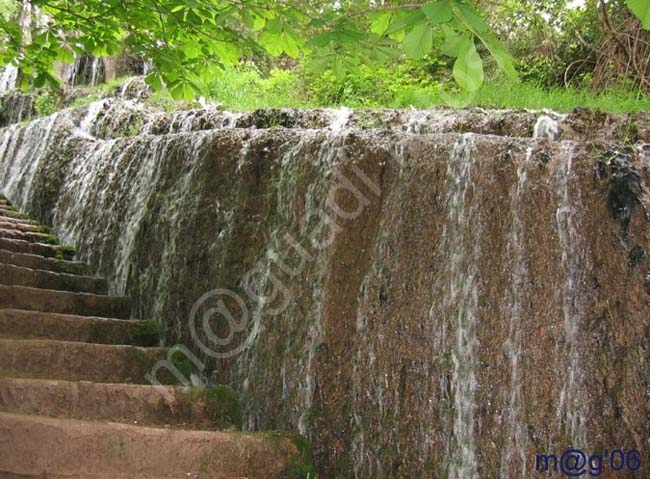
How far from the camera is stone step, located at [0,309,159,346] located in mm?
3471

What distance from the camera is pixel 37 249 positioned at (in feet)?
17.3

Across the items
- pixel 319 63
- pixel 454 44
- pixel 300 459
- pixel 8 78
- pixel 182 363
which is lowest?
pixel 300 459

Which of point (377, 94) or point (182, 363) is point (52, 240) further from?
point (377, 94)

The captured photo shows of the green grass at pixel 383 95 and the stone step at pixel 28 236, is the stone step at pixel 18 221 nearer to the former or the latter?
the stone step at pixel 28 236

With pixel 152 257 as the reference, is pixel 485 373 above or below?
below

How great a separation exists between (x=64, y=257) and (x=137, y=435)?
3.36m

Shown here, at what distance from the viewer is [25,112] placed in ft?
43.9

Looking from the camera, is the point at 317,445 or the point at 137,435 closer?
the point at 137,435

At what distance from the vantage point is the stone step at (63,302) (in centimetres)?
392

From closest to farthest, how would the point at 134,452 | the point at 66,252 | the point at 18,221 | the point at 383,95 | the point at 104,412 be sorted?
the point at 134,452, the point at 104,412, the point at 66,252, the point at 18,221, the point at 383,95

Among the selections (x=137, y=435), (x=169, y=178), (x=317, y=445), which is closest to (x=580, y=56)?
(x=169, y=178)

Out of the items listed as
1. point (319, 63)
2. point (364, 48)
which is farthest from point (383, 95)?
point (319, 63)

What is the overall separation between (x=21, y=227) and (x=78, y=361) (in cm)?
327

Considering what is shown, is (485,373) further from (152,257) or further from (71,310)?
(71,310)
